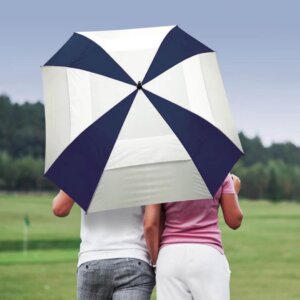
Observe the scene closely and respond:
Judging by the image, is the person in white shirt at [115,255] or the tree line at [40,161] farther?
the tree line at [40,161]

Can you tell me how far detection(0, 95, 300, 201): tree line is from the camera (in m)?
41.4

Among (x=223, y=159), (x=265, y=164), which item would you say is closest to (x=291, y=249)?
(x=223, y=159)

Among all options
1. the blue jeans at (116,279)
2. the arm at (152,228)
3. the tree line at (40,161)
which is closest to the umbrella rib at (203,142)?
the arm at (152,228)

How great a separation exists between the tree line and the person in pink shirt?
3596 cm

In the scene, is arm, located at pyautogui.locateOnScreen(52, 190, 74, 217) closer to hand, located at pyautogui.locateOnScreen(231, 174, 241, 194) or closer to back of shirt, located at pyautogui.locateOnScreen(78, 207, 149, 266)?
back of shirt, located at pyautogui.locateOnScreen(78, 207, 149, 266)

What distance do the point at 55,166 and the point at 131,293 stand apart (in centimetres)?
58

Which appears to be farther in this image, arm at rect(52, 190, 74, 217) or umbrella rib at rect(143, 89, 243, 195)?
arm at rect(52, 190, 74, 217)

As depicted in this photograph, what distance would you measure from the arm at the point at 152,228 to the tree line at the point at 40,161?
118 feet

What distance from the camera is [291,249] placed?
22.4 metres

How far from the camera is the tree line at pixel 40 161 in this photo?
4141cm

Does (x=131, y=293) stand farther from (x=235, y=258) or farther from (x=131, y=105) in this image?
(x=235, y=258)

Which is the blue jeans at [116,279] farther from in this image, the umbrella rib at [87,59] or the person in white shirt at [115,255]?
the umbrella rib at [87,59]

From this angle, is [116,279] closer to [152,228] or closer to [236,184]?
[152,228]

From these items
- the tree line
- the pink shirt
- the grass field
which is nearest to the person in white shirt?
the pink shirt
